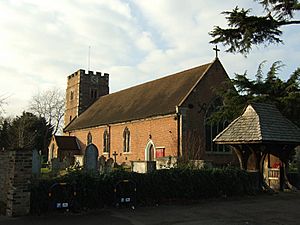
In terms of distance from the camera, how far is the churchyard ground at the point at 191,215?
10523 millimetres

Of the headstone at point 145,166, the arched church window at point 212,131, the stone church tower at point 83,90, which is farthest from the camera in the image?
the stone church tower at point 83,90

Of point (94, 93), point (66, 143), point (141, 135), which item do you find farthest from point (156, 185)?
point (94, 93)

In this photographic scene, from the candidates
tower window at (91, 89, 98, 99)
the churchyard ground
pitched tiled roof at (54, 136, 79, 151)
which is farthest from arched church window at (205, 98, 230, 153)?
tower window at (91, 89, 98, 99)

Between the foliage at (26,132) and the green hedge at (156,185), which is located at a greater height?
the foliage at (26,132)

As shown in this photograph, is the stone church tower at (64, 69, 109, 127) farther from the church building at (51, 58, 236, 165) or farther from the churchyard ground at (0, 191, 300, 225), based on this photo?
the churchyard ground at (0, 191, 300, 225)

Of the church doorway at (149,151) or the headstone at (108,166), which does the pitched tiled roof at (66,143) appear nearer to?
the church doorway at (149,151)

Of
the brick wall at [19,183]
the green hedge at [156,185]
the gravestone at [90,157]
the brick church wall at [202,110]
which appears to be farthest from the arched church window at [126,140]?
the brick wall at [19,183]

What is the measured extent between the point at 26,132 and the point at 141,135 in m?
25.1

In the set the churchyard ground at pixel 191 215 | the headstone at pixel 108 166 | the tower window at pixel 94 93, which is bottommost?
the churchyard ground at pixel 191 215

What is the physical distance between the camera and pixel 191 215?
1171cm

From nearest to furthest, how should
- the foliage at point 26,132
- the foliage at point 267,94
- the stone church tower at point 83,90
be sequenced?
the foliage at point 267,94 < the foliage at point 26,132 < the stone church tower at point 83,90

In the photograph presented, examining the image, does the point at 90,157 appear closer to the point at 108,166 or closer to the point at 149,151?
the point at 108,166

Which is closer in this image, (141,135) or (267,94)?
(267,94)

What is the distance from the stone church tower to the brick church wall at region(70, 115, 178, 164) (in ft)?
41.6
